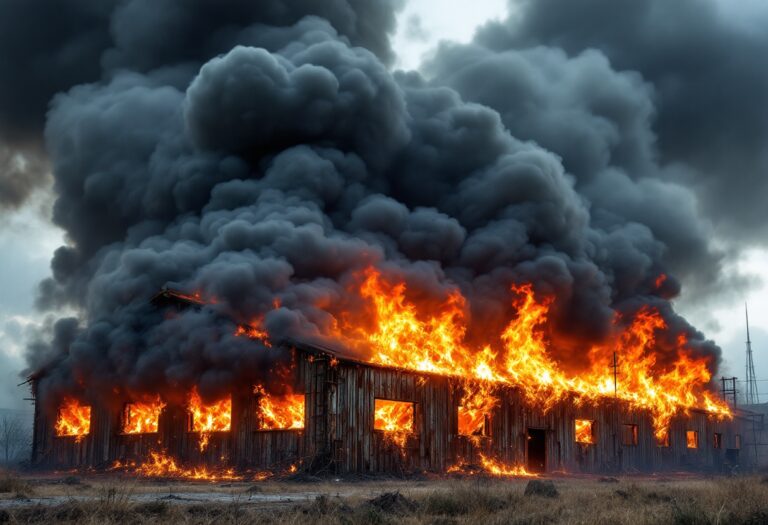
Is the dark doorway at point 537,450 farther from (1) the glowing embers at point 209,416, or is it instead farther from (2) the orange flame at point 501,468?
(1) the glowing embers at point 209,416

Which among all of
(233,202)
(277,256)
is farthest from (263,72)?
(277,256)

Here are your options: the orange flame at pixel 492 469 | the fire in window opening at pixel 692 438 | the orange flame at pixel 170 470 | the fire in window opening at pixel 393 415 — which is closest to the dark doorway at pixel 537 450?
the orange flame at pixel 492 469

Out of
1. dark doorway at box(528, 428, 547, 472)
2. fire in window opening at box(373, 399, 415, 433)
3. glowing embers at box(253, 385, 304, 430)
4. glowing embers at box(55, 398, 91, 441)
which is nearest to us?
glowing embers at box(253, 385, 304, 430)

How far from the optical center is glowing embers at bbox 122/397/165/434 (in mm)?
30348

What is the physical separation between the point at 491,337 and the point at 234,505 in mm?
28620

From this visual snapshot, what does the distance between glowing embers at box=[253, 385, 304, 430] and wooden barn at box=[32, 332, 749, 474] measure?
0.24 metres

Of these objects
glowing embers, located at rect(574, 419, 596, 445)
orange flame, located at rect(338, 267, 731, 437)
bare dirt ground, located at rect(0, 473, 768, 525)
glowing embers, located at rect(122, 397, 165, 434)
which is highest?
orange flame, located at rect(338, 267, 731, 437)

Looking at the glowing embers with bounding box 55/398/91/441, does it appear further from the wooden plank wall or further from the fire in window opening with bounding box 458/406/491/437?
the fire in window opening with bounding box 458/406/491/437

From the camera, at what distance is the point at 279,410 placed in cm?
2755

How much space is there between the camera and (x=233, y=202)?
3684cm

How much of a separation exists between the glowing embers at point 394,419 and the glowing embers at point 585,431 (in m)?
11.3

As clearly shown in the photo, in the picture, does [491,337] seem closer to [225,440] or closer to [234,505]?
[225,440]

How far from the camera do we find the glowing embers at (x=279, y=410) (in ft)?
89.5

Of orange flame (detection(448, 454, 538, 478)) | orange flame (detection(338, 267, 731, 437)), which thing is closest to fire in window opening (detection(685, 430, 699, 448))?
orange flame (detection(338, 267, 731, 437))
